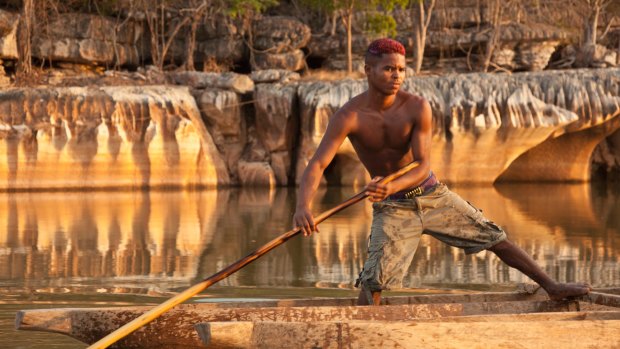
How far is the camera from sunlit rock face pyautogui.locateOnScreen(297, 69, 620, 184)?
21.3 meters

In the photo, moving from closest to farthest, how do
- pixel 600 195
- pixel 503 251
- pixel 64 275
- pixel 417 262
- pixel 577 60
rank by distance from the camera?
pixel 503 251, pixel 64 275, pixel 417 262, pixel 600 195, pixel 577 60

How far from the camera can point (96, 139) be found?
21438 millimetres

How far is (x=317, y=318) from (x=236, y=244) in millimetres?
6250

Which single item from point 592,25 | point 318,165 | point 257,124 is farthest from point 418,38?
point 318,165

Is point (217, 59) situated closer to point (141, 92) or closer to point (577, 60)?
point (141, 92)

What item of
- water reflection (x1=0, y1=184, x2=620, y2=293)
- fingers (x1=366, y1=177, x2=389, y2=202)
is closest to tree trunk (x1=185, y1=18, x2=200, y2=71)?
water reflection (x1=0, y1=184, x2=620, y2=293)

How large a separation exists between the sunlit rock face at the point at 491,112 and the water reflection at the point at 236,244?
8.23ft

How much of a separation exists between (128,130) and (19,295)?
14.0m

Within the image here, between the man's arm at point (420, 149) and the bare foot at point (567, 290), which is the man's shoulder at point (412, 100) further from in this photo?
the bare foot at point (567, 290)

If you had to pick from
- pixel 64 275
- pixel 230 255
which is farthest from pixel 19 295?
pixel 230 255

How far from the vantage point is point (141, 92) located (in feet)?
73.0

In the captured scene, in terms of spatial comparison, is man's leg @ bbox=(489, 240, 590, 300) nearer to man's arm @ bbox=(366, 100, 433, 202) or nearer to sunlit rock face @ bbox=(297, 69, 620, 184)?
man's arm @ bbox=(366, 100, 433, 202)

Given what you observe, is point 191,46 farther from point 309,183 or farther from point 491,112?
point 309,183

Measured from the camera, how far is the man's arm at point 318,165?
5.27 metres
